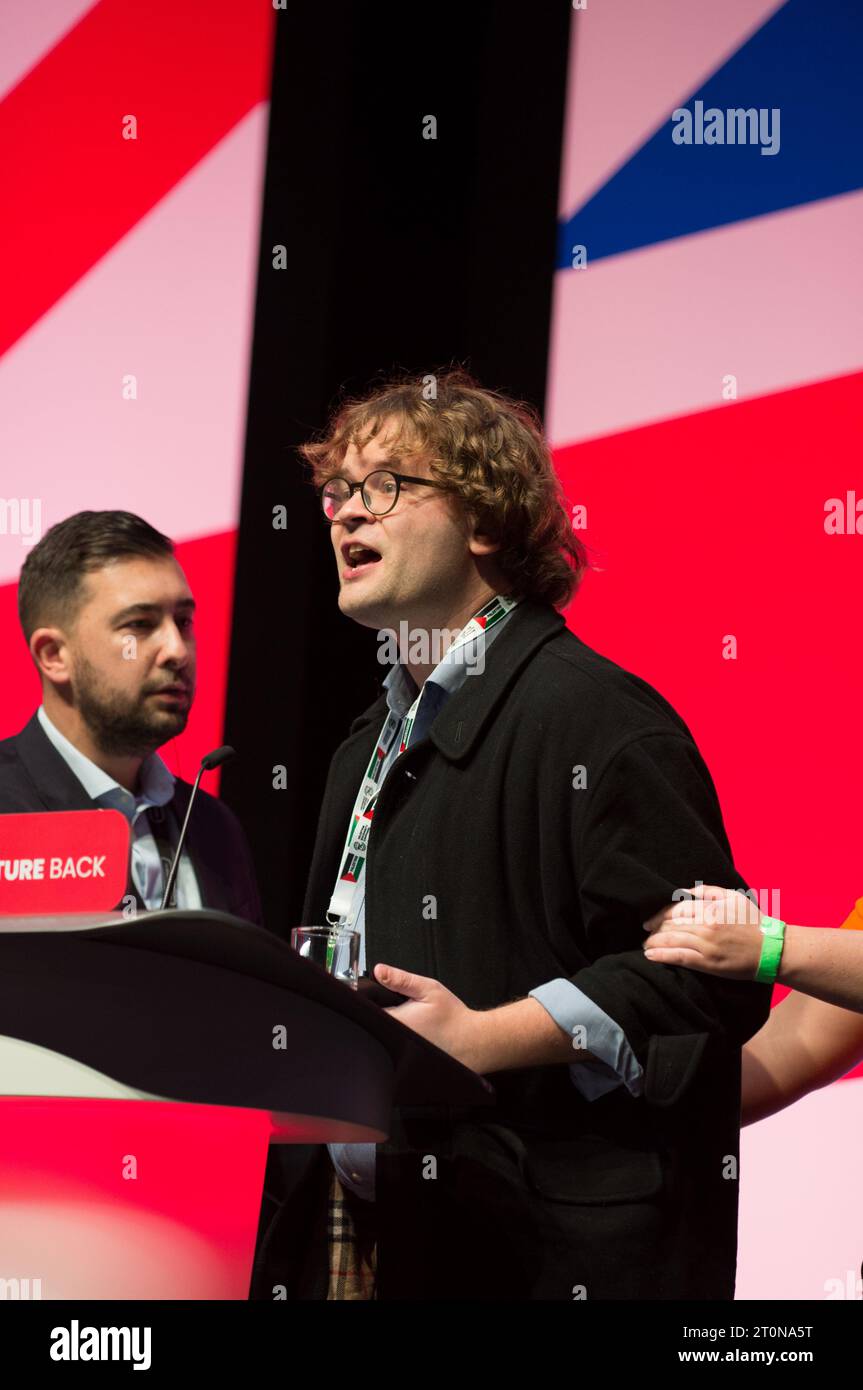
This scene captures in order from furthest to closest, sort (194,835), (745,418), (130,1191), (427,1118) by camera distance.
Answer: (745,418)
(194,835)
(427,1118)
(130,1191)

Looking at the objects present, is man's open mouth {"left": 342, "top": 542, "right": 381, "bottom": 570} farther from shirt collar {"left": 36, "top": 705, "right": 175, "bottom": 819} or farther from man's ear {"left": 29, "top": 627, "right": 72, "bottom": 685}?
man's ear {"left": 29, "top": 627, "right": 72, "bottom": 685}

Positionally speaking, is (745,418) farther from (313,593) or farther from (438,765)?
(438,765)

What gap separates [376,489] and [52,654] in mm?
1047

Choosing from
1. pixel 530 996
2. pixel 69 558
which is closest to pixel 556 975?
pixel 530 996

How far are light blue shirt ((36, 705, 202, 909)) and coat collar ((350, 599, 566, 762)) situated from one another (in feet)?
2.39

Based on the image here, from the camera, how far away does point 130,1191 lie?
1.23 m

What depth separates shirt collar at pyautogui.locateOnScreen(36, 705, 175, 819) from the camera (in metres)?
2.79

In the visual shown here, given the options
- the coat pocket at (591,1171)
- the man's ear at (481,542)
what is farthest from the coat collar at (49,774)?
the coat pocket at (591,1171)

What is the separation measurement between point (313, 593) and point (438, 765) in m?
1.21

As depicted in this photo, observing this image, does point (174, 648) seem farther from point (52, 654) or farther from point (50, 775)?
point (50, 775)

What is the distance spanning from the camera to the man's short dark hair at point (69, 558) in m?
2.99

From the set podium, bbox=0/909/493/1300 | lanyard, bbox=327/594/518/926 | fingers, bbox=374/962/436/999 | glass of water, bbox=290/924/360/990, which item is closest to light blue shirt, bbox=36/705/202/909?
lanyard, bbox=327/594/518/926

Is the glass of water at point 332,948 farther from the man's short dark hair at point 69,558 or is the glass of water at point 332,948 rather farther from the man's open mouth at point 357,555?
the man's short dark hair at point 69,558
